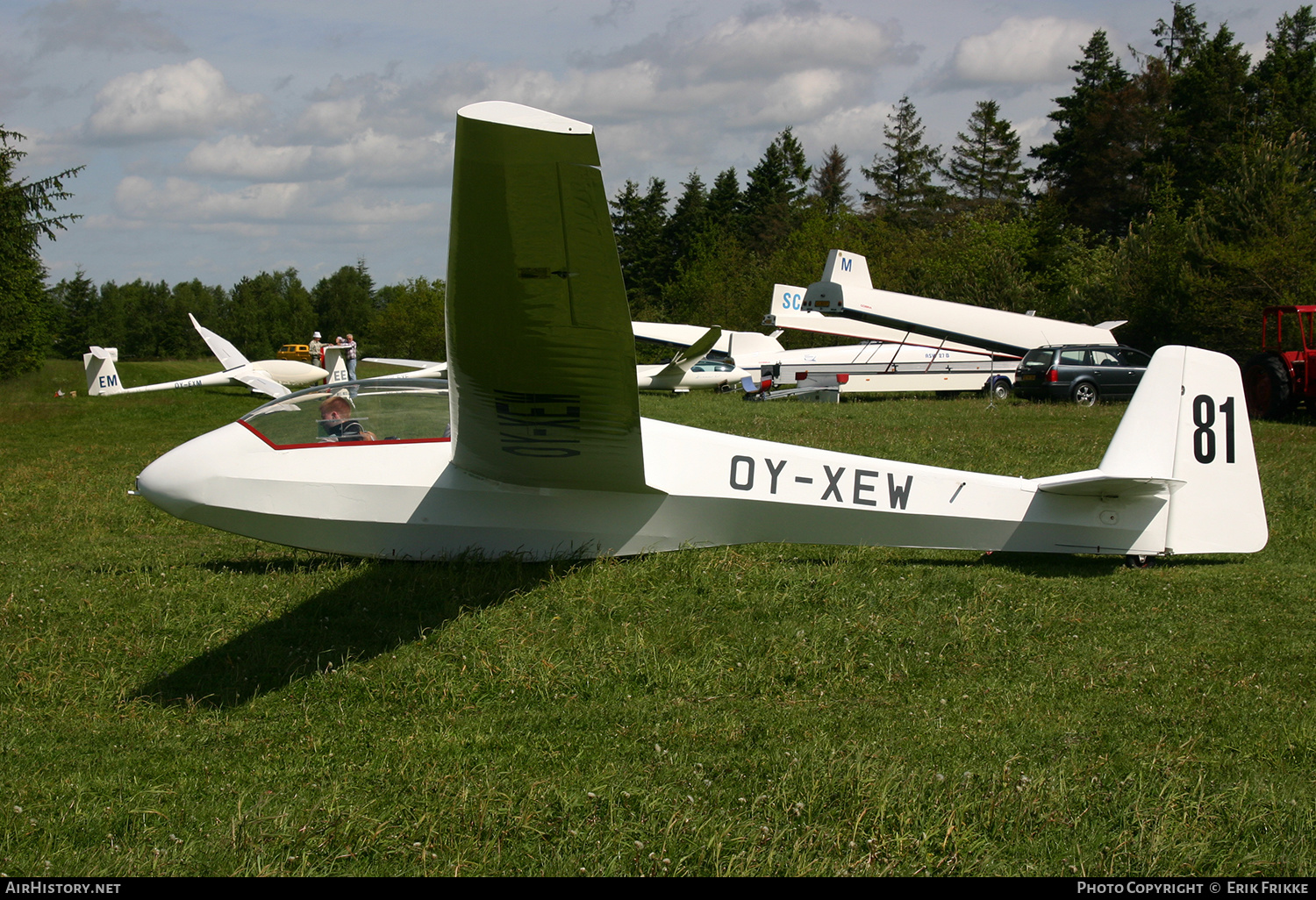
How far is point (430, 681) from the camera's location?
14.8ft

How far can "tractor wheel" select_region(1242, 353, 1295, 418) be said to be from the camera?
16.1 m

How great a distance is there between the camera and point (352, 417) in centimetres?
640

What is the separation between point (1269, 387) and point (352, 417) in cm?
1684

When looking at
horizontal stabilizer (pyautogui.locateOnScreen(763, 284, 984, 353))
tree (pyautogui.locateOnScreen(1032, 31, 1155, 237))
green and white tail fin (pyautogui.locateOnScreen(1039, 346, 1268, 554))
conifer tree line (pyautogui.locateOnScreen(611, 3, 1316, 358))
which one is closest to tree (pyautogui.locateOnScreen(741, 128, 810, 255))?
conifer tree line (pyautogui.locateOnScreen(611, 3, 1316, 358))

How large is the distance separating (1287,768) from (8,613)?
6.77 meters

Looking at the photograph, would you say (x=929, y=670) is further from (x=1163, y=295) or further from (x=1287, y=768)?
(x=1163, y=295)

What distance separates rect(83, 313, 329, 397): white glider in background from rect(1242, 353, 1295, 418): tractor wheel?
23218 millimetres

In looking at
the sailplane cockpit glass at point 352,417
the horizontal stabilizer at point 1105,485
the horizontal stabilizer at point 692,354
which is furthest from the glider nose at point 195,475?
the horizontal stabilizer at point 692,354

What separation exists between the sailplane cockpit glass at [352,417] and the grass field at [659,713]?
978mm

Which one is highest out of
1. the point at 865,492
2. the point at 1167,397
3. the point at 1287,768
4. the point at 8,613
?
the point at 1167,397

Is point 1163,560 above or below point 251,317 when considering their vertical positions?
below

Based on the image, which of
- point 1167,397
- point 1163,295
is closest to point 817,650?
point 1167,397

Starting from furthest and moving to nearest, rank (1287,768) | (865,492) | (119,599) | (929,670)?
1. (865,492)
2. (119,599)
3. (929,670)
4. (1287,768)

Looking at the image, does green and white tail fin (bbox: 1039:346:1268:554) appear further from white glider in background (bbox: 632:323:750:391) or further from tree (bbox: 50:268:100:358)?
tree (bbox: 50:268:100:358)
